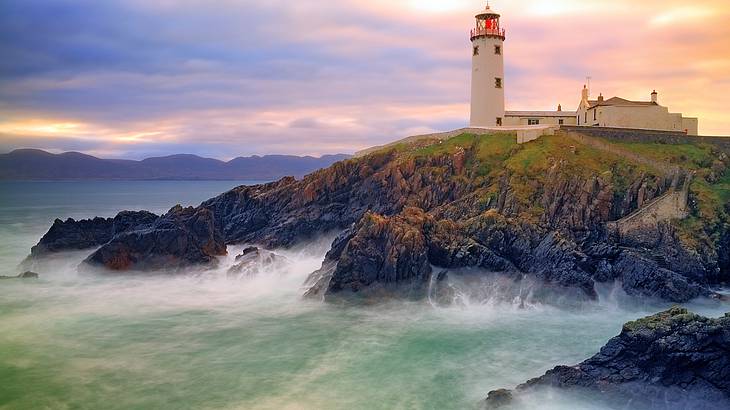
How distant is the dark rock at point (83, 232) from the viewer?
5584 centimetres

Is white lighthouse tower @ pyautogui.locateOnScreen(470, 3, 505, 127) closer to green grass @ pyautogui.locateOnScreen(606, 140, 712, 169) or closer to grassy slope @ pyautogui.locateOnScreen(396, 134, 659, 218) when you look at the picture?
grassy slope @ pyautogui.locateOnScreen(396, 134, 659, 218)

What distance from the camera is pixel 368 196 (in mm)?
60125

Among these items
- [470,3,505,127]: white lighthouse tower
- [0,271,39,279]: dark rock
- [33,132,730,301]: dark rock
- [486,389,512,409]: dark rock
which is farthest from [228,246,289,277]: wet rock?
[470,3,505,127]: white lighthouse tower

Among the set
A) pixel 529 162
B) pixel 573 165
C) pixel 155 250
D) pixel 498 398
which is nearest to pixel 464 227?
pixel 529 162

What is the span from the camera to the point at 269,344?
34.1 metres

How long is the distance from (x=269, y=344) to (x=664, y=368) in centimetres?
2018

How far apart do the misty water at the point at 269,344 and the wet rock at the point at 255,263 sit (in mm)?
797

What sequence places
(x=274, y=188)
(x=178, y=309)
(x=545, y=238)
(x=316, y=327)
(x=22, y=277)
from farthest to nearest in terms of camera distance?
(x=274, y=188) < (x=22, y=277) < (x=545, y=238) < (x=178, y=309) < (x=316, y=327)

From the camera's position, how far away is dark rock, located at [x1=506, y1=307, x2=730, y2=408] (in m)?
24.0

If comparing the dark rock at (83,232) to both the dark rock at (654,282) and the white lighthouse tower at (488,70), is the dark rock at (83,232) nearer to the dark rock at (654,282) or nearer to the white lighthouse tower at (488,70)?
the white lighthouse tower at (488,70)

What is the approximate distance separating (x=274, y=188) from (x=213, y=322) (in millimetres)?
31032

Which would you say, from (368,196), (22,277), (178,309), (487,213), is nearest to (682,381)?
(487,213)

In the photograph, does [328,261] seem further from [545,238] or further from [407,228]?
[545,238]

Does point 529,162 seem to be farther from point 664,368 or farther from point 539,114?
point 664,368
